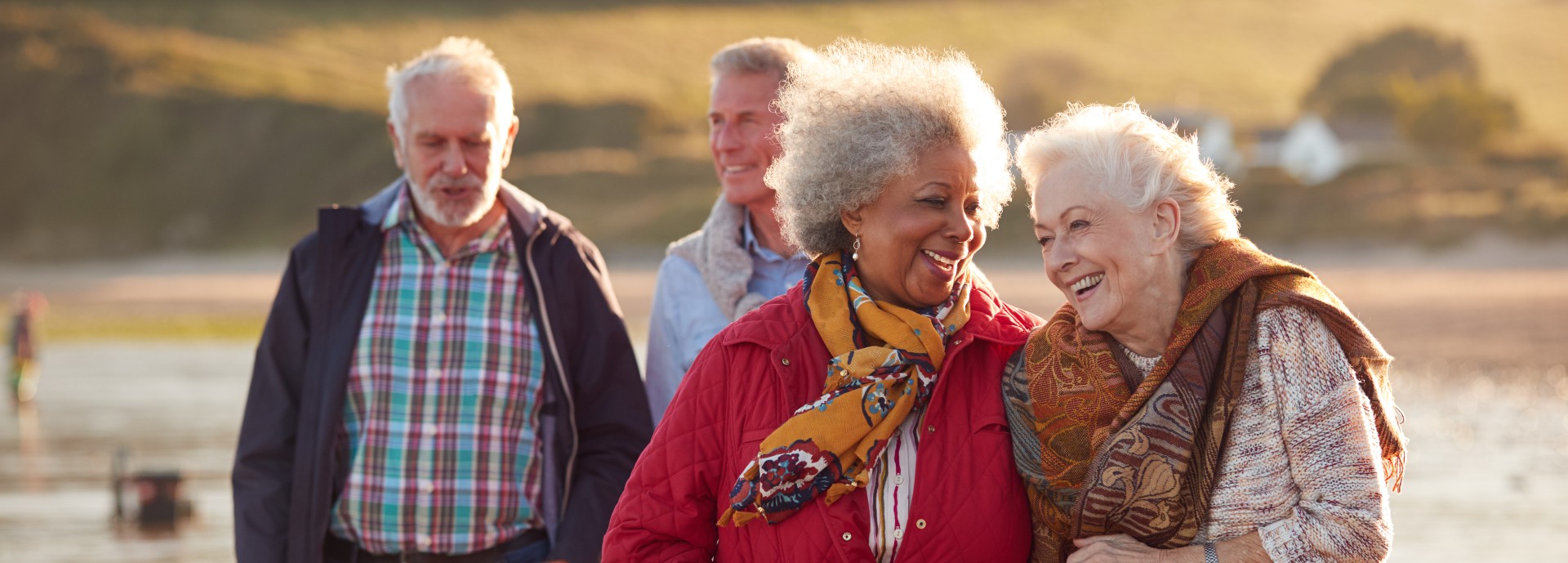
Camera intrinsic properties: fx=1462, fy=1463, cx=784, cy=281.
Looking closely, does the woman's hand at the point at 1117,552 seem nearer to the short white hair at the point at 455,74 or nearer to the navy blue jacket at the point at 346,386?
the navy blue jacket at the point at 346,386

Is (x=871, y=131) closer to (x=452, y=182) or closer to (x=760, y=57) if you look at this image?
(x=760, y=57)

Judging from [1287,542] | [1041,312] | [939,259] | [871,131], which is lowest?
[1287,542]

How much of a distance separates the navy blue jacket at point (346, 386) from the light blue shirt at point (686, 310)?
134 millimetres

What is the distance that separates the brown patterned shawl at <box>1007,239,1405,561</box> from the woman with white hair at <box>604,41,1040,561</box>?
0.33 ft

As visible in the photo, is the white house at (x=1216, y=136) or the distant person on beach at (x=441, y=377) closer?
the distant person on beach at (x=441, y=377)

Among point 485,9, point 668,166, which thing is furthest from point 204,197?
point 485,9

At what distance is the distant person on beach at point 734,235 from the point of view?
12.1 feet

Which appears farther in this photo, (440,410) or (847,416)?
(440,410)

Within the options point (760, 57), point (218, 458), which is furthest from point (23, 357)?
point (760, 57)

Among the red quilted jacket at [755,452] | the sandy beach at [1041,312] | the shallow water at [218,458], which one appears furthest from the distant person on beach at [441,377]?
the sandy beach at [1041,312]

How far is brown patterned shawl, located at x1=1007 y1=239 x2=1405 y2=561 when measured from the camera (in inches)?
92.2

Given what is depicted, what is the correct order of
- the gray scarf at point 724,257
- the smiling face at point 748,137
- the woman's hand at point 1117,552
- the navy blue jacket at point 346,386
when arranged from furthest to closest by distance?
the smiling face at point 748,137, the gray scarf at point 724,257, the navy blue jacket at point 346,386, the woman's hand at point 1117,552

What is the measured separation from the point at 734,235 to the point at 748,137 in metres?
0.25

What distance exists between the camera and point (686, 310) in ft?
12.2
